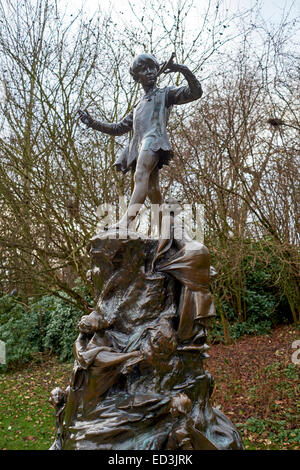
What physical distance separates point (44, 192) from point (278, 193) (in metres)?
4.84

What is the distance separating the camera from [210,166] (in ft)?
29.7

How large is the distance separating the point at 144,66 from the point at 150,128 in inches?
24.1

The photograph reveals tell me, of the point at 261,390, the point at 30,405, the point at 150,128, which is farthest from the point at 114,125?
the point at 30,405

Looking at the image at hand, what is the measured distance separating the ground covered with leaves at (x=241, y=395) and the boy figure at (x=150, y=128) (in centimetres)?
350

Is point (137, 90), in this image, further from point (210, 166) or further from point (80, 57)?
point (210, 166)

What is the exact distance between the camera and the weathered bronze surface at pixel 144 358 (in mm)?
3184

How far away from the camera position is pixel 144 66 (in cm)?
414

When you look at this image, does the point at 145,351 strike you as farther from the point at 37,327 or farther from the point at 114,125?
the point at 37,327

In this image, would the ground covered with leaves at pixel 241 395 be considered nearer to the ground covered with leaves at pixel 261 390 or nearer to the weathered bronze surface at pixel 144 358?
the ground covered with leaves at pixel 261 390

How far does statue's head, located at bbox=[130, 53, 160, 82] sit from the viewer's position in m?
4.11
